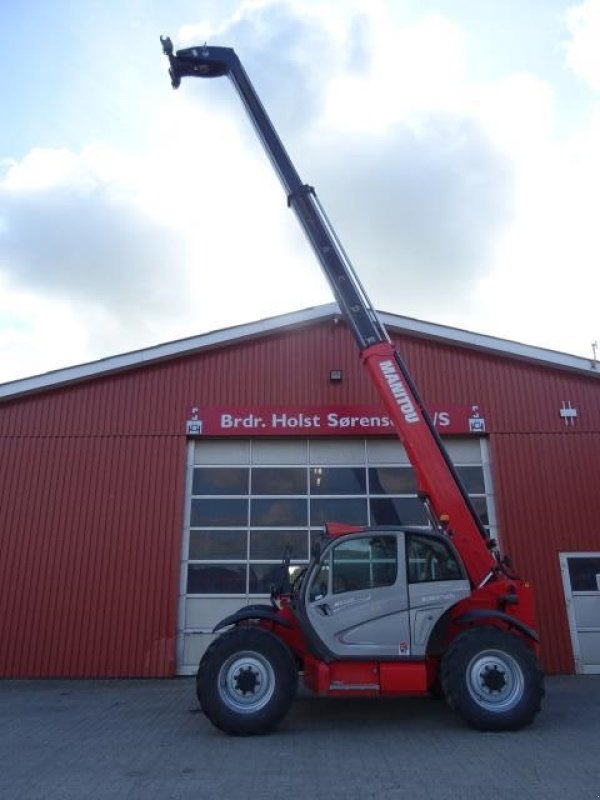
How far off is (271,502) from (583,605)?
614cm

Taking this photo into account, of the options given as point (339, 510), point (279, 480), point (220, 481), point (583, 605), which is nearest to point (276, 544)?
point (279, 480)

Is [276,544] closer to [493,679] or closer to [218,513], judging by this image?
[218,513]

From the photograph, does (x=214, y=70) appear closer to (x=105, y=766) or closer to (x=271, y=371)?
(x=271, y=371)

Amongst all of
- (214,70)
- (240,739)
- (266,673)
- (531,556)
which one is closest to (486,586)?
Result: (266,673)

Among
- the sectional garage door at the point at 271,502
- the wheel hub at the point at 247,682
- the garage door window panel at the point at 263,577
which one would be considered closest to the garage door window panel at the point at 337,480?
the sectional garage door at the point at 271,502

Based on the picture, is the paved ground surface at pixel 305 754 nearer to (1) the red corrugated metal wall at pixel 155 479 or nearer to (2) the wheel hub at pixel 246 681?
(2) the wheel hub at pixel 246 681

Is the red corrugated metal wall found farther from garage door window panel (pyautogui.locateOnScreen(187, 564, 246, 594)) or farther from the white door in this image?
garage door window panel (pyautogui.locateOnScreen(187, 564, 246, 594))

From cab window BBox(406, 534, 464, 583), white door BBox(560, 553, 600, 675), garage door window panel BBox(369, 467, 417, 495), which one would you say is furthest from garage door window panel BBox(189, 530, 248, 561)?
white door BBox(560, 553, 600, 675)

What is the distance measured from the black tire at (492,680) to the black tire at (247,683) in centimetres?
186

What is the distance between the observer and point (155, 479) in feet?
39.0

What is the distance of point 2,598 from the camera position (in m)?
11.3

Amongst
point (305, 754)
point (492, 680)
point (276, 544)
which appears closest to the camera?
point (305, 754)

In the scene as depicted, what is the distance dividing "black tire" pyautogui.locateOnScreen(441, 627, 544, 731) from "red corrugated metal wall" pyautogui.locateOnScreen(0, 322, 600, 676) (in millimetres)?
4706

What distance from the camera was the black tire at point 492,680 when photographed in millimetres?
6879
